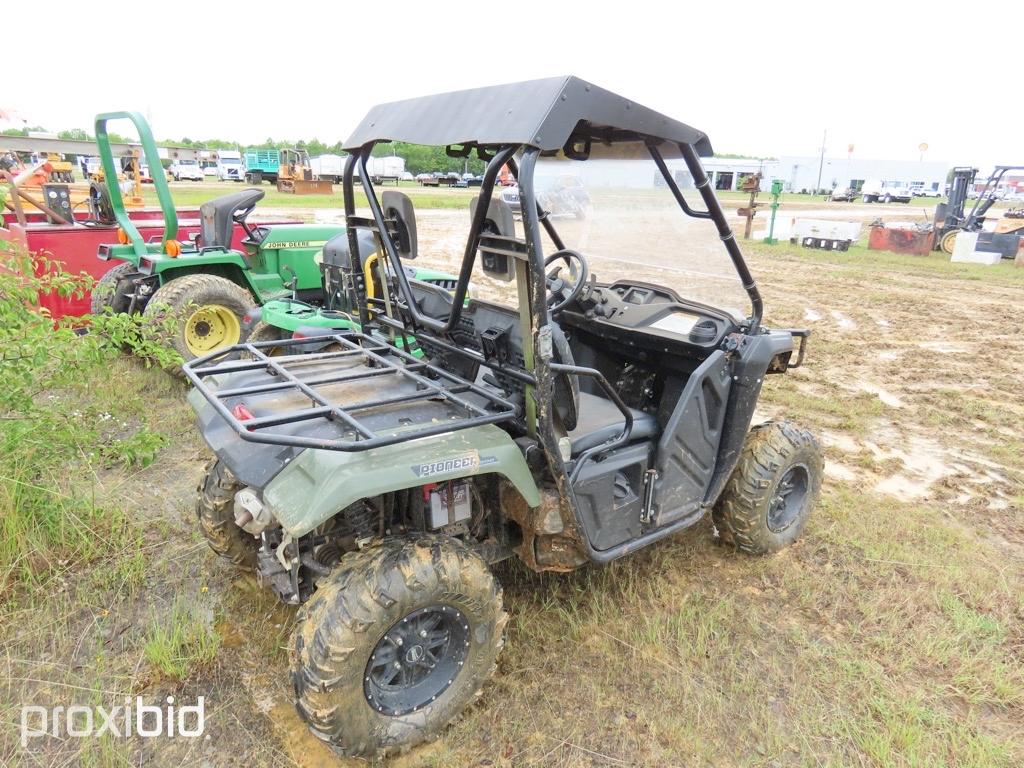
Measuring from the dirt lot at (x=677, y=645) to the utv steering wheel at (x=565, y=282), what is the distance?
9.7 inches

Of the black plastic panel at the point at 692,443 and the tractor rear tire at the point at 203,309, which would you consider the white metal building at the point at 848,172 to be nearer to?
the tractor rear tire at the point at 203,309

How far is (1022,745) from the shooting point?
245 centimetres

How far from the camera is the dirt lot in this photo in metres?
2.40

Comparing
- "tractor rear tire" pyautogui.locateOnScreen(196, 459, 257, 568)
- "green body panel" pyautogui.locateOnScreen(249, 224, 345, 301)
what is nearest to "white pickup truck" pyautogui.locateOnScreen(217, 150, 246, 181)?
"green body panel" pyautogui.locateOnScreen(249, 224, 345, 301)

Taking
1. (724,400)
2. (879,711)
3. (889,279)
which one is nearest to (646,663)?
(879,711)

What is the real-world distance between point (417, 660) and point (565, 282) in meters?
1.83

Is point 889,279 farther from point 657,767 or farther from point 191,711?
point 191,711

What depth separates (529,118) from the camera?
2.05 metres

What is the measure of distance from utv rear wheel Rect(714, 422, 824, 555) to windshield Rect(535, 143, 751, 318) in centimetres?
75

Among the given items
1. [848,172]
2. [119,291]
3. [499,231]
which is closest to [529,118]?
[499,231]

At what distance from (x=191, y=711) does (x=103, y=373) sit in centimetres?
393

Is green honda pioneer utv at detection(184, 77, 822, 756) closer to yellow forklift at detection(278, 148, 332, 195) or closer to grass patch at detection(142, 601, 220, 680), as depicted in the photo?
grass patch at detection(142, 601, 220, 680)

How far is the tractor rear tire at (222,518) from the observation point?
2.98 m

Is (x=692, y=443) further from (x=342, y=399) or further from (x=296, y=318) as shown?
(x=296, y=318)
